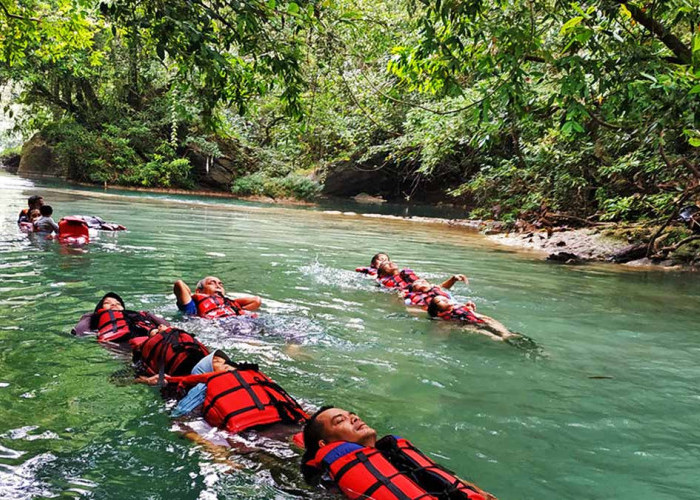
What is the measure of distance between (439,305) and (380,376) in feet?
7.57

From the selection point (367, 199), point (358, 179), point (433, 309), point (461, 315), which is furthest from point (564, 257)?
point (367, 199)

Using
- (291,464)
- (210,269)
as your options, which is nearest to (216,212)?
(210,269)

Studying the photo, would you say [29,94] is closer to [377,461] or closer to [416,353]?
[416,353]

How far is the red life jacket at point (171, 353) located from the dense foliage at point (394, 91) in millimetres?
1807

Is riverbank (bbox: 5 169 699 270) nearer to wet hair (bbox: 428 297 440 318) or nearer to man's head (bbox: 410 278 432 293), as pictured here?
man's head (bbox: 410 278 432 293)

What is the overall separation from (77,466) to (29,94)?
3065cm

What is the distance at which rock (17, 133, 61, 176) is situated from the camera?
36438mm

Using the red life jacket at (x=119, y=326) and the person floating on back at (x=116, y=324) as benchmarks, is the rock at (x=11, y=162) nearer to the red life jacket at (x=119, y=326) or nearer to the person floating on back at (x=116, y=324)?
the person floating on back at (x=116, y=324)

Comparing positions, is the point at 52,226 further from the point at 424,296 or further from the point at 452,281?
the point at 452,281

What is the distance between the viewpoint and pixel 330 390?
4.50 m

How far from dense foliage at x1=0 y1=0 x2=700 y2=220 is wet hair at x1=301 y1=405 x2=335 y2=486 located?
89.1 inches

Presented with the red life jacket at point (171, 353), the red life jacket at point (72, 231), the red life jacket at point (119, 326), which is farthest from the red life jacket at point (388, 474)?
the red life jacket at point (72, 231)

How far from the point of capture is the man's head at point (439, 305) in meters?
6.91

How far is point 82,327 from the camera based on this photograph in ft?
17.9
